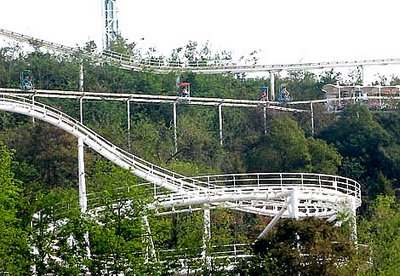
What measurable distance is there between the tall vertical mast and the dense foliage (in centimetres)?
151

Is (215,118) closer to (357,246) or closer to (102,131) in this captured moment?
(102,131)

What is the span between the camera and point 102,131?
44.7 meters

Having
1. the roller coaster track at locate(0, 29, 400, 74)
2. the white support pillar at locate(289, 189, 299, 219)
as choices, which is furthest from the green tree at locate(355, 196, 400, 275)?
the roller coaster track at locate(0, 29, 400, 74)

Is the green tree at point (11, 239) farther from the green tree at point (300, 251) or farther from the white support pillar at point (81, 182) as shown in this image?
the green tree at point (300, 251)

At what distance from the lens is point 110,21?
6191cm

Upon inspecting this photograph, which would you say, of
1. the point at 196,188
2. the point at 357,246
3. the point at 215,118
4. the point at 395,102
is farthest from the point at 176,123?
the point at 357,246

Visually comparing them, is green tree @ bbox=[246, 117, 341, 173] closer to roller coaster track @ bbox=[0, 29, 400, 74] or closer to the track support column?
roller coaster track @ bbox=[0, 29, 400, 74]

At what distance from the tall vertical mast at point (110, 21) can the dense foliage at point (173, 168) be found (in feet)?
4.94

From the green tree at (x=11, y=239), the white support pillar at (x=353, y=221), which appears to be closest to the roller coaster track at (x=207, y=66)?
the white support pillar at (x=353, y=221)

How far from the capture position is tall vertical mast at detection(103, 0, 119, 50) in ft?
201

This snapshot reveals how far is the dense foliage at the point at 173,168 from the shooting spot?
82.6ft

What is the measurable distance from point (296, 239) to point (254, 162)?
65.6 ft

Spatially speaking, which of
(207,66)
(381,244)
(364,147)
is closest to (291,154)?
(364,147)

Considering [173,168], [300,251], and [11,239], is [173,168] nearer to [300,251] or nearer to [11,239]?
[300,251]
